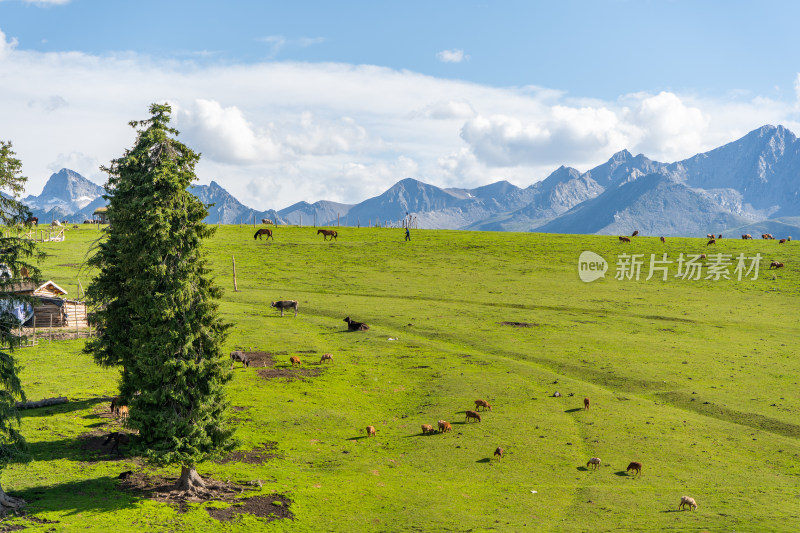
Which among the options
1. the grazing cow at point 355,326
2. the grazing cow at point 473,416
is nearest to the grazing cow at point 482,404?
the grazing cow at point 473,416

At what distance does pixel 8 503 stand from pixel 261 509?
33.5 feet

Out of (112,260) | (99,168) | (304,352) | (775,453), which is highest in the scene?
(99,168)

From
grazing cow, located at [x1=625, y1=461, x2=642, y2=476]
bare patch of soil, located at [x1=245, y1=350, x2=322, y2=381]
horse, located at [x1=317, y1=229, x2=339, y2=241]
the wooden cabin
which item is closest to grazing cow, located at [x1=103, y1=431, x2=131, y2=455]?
bare patch of soil, located at [x1=245, y1=350, x2=322, y2=381]

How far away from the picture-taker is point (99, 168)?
3359 cm

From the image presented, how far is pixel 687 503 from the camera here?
2823 centimetres

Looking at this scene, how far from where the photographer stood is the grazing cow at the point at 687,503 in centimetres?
2805

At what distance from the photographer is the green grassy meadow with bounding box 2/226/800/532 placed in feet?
90.9

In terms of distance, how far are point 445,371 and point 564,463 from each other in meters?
17.0

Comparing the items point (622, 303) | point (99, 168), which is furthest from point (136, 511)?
point (622, 303)

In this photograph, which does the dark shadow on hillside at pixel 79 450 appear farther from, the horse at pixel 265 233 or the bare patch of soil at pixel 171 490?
the horse at pixel 265 233

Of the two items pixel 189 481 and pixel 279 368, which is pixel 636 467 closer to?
pixel 189 481

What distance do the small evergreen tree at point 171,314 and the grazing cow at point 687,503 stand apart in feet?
68.8

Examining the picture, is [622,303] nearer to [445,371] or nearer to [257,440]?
[445,371]

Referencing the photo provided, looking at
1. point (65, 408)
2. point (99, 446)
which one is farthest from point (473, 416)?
point (65, 408)
